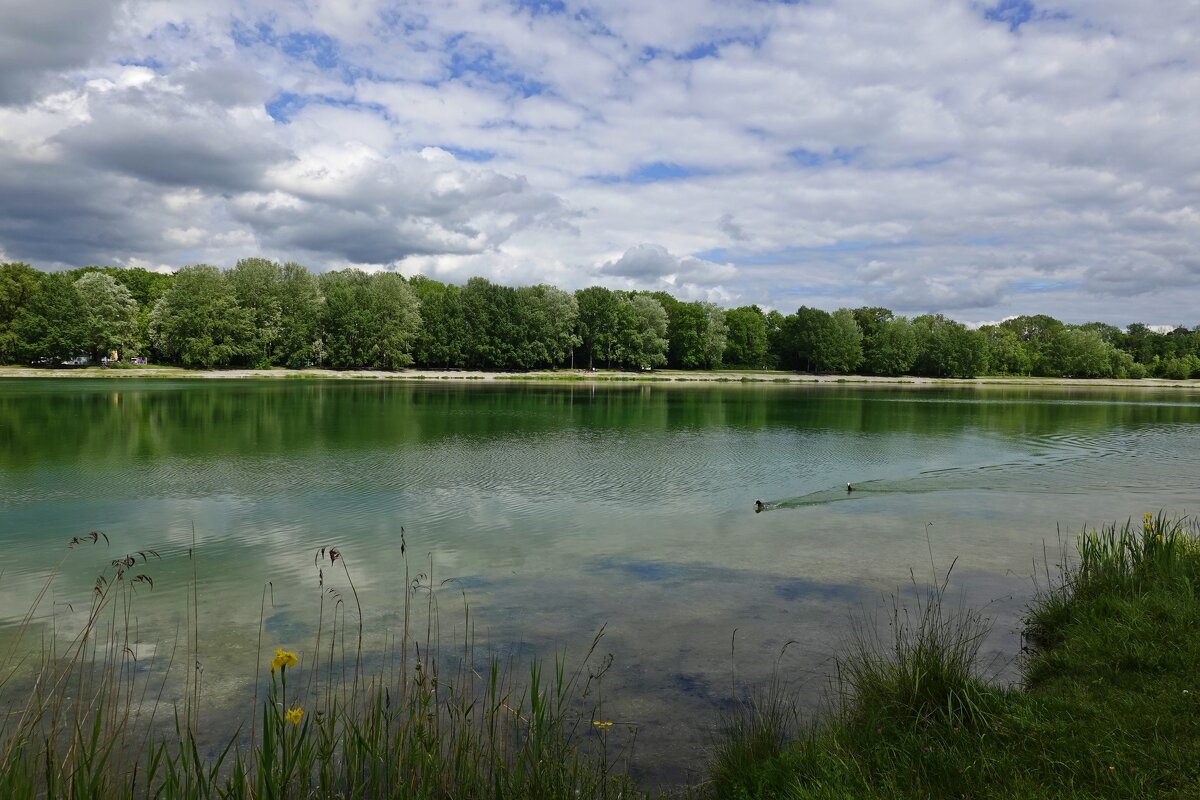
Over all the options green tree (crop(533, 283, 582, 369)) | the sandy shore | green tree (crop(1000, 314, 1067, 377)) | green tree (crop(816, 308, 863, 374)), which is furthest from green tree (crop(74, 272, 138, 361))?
green tree (crop(1000, 314, 1067, 377))

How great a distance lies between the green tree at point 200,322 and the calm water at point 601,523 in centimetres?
5136

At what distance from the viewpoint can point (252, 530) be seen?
13.5 metres

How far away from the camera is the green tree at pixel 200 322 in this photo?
81.2m

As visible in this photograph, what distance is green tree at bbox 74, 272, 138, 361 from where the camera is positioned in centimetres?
7900

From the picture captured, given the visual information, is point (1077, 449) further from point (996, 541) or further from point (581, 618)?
point (581, 618)

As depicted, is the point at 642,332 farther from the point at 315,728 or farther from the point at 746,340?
the point at 315,728

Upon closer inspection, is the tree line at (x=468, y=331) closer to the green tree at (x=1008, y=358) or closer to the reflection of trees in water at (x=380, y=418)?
the green tree at (x=1008, y=358)

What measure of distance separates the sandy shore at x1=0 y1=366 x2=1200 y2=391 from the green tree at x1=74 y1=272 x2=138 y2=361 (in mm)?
3651

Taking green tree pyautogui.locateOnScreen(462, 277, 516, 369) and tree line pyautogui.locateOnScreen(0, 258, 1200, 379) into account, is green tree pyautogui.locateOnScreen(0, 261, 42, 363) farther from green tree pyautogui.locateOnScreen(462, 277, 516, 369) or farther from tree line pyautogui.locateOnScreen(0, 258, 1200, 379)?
green tree pyautogui.locateOnScreen(462, 277, 516, 369)

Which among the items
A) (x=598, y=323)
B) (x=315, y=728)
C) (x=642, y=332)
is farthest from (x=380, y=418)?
(x=642, y=332)

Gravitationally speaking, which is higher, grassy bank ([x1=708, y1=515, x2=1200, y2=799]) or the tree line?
the tree line

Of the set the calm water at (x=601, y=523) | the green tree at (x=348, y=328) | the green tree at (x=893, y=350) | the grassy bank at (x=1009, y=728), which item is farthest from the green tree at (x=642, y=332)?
the grassy bank at (x=1009, y=728)

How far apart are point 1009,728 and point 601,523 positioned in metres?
10.1

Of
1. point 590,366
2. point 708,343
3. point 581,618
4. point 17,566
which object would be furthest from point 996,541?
point 708,343
